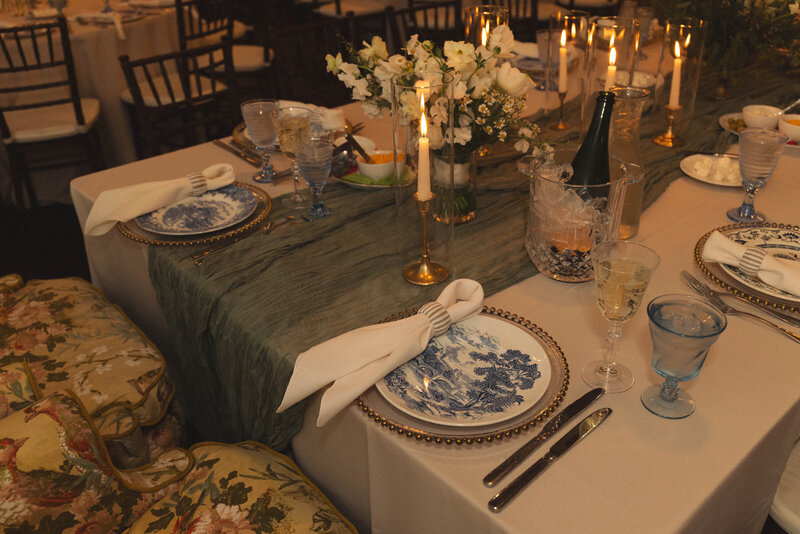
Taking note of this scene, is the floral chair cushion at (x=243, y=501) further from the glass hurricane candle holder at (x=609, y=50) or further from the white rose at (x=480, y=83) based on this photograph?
the glass hurricane candle holder at (x=609, y=50)

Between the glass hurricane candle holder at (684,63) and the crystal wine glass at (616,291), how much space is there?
985 mm

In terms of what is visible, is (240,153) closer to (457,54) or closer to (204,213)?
(204,213)

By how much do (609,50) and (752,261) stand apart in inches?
27.5

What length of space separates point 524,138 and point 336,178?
17.4 inches

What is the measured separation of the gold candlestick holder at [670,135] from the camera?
1.73 metres

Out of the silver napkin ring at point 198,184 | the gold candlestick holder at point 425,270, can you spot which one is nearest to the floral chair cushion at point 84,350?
the silver napkin ring at point 198,184

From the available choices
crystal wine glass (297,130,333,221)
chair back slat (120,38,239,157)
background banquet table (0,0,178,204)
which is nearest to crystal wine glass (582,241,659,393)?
crystal wine glass (297,130,333,221)

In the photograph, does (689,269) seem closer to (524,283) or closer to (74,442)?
(524,283)

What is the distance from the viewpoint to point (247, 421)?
1182mm

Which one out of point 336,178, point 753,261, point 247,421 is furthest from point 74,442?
point 753,261

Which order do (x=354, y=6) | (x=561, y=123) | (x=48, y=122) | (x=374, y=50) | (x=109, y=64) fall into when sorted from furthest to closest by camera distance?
(x=354, y=6), (x=109, y=64), (x=48, y=122), (x=561, y=123), (x=374, y=50)

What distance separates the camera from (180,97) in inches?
121

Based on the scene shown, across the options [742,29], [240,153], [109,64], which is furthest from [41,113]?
[742,29]

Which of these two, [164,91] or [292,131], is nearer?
[292,131]
